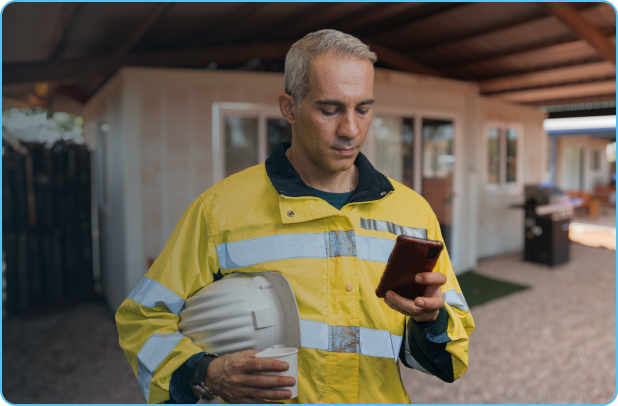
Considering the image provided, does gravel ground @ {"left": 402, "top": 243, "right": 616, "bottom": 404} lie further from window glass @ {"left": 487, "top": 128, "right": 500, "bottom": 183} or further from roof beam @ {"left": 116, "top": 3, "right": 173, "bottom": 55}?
roof beam @ {"left": 116, "top": 3, "right": 173, "bottom": 55}

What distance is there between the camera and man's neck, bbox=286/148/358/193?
121 cm

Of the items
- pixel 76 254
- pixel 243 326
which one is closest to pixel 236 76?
pixel 76 254

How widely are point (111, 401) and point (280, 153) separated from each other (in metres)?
3.04

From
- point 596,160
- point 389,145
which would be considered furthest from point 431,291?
point 596,160

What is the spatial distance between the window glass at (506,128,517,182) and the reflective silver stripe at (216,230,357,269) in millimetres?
8373

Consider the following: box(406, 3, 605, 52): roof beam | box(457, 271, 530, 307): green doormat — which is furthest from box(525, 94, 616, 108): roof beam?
box(457, 271, 530, 307): green doormat

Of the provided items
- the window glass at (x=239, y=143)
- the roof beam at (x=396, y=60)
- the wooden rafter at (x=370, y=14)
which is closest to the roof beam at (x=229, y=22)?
the window glass at (x=239, y=143)

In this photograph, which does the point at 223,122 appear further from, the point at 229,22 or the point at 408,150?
the point at 408,150

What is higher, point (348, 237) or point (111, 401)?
point (348, 237)

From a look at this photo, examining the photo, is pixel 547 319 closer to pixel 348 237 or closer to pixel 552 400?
pixel 552 400

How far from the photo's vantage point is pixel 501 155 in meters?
8.39

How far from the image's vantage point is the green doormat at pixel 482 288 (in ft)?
18.7

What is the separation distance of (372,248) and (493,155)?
789 cm

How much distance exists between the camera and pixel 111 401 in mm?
3338
